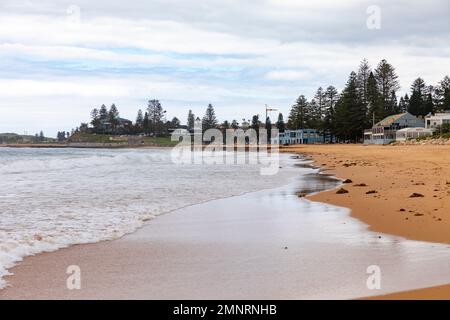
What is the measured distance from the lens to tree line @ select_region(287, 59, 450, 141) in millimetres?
101375

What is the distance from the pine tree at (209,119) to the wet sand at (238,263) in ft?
527

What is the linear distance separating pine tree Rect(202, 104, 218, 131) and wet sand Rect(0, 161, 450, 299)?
161 metres

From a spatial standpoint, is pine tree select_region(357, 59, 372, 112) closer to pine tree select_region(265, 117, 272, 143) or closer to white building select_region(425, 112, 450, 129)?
white building select_region(425, 112, 450, 129)

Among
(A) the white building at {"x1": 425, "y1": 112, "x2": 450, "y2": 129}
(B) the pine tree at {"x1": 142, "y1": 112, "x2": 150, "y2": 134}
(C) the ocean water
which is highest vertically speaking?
(B) the pine tree at {"x1": 142, "y1": 112, "x2": 150, "y2": 134}

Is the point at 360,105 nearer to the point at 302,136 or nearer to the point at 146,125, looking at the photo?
the point at 302,136

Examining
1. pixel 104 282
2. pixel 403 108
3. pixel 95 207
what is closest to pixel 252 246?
pixel 104 282

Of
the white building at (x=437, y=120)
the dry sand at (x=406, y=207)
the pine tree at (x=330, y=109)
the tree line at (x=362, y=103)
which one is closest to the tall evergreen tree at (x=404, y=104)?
the tree line at (x=362, y=103)

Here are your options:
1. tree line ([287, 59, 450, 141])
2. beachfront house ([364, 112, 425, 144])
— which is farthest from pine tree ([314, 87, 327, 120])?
beachfront house ([364, 112, 425, 144])

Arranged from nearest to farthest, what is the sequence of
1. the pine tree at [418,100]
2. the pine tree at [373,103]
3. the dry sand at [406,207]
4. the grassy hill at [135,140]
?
the dry sand at [406,207], the pine tree at [373,103], the pine tree at [418,100], the grassy hill at [135,140]

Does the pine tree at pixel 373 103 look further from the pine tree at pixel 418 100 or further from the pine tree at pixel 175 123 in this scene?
the pine tree at pixel 175 123

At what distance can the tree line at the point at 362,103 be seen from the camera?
10138 centimetres

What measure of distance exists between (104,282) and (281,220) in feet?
17.4
